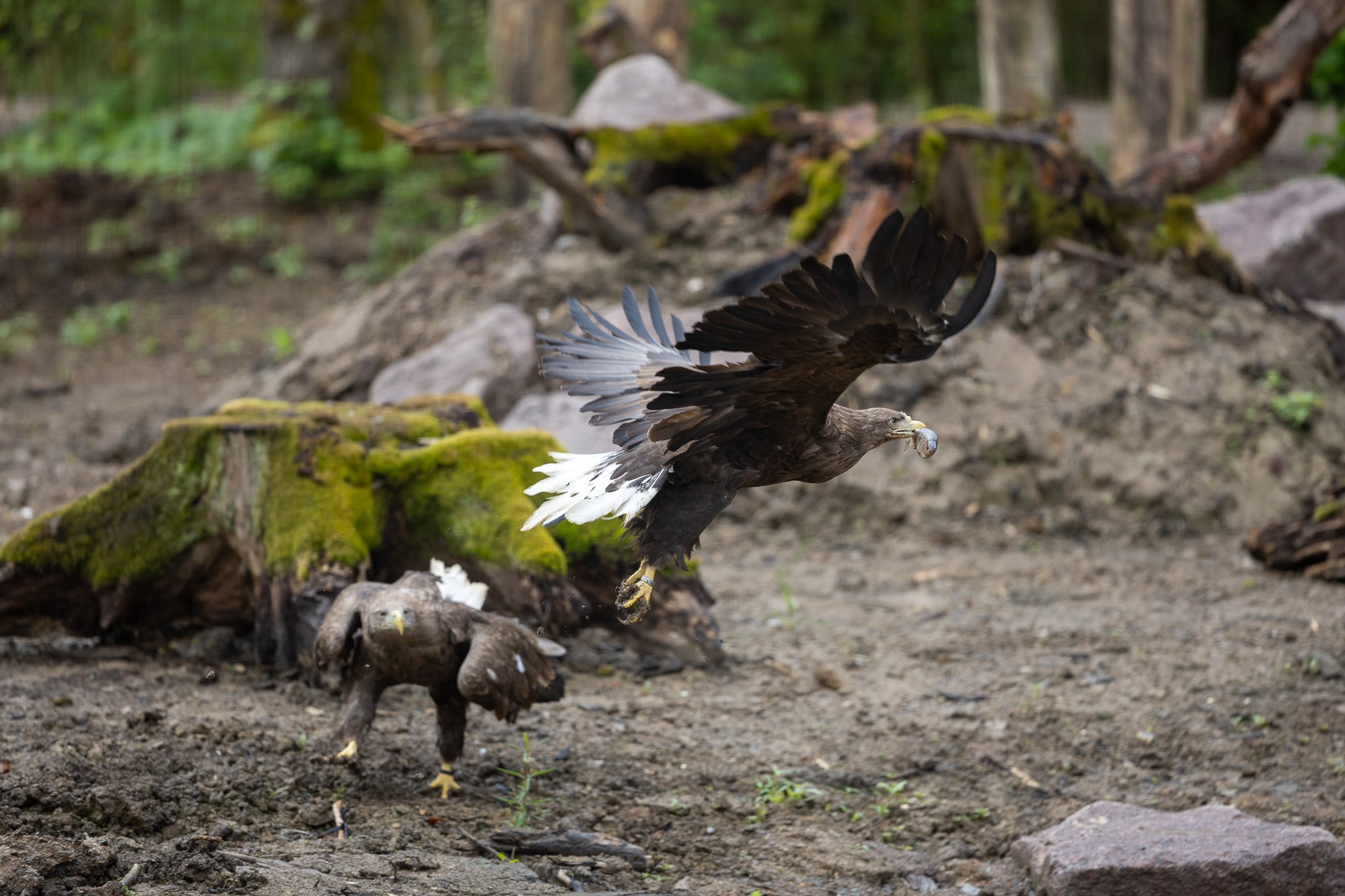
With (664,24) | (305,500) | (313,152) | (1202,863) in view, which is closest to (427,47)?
(313,152)

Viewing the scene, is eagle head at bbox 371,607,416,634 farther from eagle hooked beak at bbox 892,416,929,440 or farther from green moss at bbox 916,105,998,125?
green moss at bbox 916,105,998,125

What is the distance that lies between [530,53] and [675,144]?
297cm

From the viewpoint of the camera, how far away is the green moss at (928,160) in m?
7.64

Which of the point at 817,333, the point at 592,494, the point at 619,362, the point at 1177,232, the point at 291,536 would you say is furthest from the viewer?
the point at 1177,232

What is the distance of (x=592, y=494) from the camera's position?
3.67 metres

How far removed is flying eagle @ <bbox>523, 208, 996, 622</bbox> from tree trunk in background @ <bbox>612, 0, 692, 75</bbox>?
6886mm

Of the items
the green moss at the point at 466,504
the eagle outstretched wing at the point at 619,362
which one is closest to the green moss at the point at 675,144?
the green moss at the point at 466,504

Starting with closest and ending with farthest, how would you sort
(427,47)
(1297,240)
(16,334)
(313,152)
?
(1297,240), (16,334), (313,152), (427,47)

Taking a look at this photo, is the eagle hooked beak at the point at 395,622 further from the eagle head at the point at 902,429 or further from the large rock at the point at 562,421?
the large rock at the point at 562,421

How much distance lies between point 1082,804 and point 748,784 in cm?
115

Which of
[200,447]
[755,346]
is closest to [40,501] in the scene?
[200,447]

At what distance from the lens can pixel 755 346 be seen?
316 cm

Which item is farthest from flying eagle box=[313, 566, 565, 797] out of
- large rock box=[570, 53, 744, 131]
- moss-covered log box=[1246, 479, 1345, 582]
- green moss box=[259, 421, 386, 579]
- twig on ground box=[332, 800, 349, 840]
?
large rock box=[570, 53, 744, 131]

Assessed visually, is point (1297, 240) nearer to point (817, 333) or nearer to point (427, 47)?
point (817, 333)
